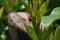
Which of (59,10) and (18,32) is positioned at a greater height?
(59,10)

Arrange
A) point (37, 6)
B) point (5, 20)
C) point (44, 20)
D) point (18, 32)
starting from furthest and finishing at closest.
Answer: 1. point (5, 20)
2. point (18, 32)
3. point (37, 6)
4. point (44, 20)

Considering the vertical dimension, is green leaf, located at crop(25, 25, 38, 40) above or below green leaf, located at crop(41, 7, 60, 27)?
below

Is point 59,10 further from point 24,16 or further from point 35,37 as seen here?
point 24,16

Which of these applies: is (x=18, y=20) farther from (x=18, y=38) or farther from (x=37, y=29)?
(x=37, y=29)

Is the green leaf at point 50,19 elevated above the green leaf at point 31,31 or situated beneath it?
elevated above

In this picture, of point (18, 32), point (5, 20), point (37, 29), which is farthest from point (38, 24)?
point (5, 20)

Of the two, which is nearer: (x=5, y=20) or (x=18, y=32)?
(x=18, y=32)

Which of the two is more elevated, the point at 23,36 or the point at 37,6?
the point at 37,6

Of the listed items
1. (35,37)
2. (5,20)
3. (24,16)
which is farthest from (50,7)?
(5,20)

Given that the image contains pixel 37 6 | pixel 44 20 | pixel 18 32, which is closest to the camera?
pixel 44 20
